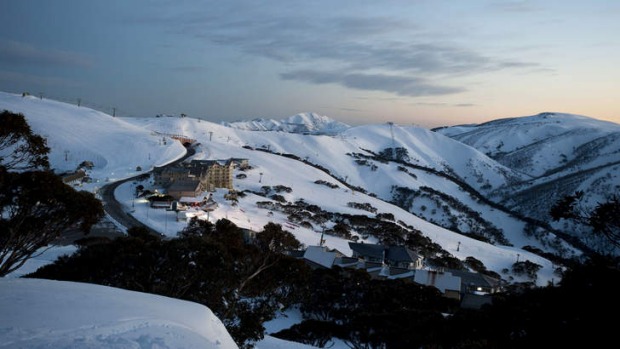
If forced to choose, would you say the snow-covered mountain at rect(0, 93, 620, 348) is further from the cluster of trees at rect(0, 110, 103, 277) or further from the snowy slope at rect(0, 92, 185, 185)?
the cluster of trees at rect(0, 110, 103, 277)

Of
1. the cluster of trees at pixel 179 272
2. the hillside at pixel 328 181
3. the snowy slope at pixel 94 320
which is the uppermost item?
the snowy slope at pixel 94 320

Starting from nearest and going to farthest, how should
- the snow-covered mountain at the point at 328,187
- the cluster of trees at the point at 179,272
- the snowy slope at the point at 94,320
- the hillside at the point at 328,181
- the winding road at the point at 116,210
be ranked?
the snowy slope at the point at 94,320
the cluster of trees at the point at 179,272
the winding road at the point at 116,210
the hillside at the point at 328,181
the snow-covered mountain at the point at 328,187

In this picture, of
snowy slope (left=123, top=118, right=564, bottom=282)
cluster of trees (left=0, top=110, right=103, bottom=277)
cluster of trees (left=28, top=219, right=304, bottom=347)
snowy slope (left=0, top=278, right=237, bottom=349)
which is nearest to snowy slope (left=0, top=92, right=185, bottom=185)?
snowy slope (left=123, top=118, right=564, bottom=282)

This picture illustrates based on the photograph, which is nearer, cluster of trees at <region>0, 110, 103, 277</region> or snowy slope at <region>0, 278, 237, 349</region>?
snowy slope at <region>0, 278, 237, 349</region>

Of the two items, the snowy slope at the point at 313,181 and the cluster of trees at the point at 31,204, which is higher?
the cluster of trees at the point at 31,204

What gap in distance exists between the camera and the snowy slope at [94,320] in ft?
21.2

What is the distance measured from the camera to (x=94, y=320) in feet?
23.6

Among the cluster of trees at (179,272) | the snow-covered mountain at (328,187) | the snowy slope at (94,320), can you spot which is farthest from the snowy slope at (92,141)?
the snowy slope at (94,320)

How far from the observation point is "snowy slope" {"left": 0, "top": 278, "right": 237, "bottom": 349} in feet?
21.2

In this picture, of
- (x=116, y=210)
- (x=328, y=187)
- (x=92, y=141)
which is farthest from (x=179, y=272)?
(x=92, y=141)

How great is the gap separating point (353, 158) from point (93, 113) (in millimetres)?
91787

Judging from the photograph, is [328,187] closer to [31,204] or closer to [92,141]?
[92,141]

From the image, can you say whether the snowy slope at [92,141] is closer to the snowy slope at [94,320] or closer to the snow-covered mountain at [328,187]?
the snow-covered mountain at [328,187]

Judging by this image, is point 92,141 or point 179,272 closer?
point 179,272
